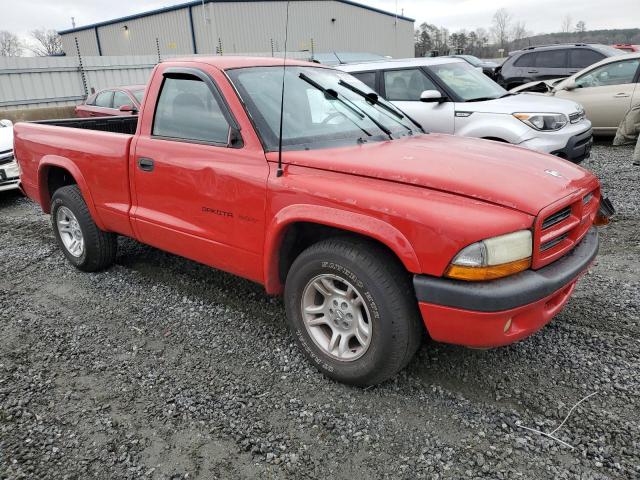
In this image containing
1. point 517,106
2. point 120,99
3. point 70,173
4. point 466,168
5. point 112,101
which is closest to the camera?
point 466,168

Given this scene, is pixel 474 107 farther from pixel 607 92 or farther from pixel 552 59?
pixel 552 59

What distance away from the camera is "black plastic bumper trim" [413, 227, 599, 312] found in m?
2.26

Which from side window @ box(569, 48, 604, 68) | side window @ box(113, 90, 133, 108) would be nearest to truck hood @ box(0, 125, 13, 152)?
side window @ box(113, 90, 133, 108)

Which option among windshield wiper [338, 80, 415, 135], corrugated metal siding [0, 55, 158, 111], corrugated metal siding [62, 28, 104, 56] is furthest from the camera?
corrugated metal siding [62, 28, 104, 56]

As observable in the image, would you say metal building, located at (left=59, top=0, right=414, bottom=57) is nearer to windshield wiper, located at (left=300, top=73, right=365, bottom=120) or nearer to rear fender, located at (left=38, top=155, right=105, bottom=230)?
rear fender, located at (left=38, top=155, right=105, bottom=230)

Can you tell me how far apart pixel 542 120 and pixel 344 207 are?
190 inches

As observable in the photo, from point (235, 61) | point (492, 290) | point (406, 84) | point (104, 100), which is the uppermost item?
point (235, 61)

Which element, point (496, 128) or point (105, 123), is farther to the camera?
point (496, 128)

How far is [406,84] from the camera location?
7.34 meters

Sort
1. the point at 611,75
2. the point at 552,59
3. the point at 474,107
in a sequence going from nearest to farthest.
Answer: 1. the point at 474,107
2. the point at 611,75
3. the point at 552,59

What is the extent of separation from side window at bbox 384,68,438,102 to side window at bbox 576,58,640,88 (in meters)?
4.32

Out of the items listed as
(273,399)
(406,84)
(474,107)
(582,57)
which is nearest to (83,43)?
(582,57)

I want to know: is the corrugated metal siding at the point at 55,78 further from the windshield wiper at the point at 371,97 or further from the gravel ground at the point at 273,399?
the windshield wiper at the point at 371,97

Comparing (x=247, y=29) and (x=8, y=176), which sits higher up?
(x=247, y=29)
